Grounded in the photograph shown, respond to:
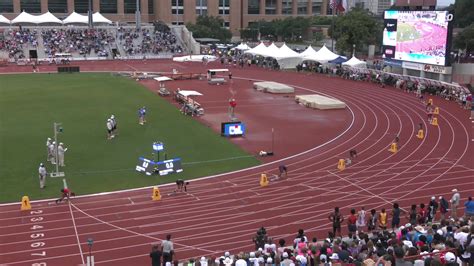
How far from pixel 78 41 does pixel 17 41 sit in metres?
8.09

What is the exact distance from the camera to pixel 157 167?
24375 millimetres

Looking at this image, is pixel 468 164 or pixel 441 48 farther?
pixel 441 48

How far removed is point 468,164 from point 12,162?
71.4 feet

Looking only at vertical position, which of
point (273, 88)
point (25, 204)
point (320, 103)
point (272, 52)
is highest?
point (272, 52)

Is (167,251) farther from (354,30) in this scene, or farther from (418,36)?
(354,30)

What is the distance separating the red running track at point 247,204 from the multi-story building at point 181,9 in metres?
78.3

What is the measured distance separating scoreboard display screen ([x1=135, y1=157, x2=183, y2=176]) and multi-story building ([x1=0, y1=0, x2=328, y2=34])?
82.5 metres

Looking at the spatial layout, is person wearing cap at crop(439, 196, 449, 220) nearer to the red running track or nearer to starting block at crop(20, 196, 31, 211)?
the red running track

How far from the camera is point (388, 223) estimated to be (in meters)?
19.2

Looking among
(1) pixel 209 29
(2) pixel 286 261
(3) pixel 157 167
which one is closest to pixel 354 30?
(1) pixel 209 29

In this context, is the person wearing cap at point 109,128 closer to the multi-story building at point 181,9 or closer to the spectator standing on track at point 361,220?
the spectator standing on track at point 361,220

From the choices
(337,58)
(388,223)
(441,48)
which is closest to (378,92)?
(441,48)

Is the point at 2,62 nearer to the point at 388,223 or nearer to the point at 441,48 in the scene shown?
the point at 441,48

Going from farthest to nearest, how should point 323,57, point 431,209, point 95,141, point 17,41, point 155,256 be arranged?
point 17,41
point 323,57
point 95,141
point 431,209
point 155,256
